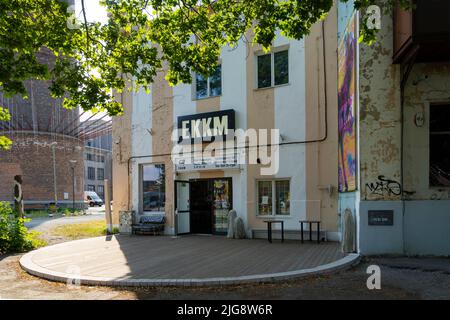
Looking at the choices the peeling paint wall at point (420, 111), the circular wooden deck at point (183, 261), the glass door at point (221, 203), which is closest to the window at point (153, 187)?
the glass door at point (221, 203)

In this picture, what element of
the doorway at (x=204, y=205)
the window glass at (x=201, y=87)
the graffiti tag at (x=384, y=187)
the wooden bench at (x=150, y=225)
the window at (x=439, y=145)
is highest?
the window glass at (x=201, y=87)

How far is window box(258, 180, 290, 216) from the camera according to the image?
1373 cm

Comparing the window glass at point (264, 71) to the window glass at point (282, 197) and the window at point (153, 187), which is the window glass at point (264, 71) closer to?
the window glass at point (282, 197)

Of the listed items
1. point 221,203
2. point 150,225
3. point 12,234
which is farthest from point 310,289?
point 150,225

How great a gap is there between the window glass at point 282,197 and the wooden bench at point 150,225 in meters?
4.82

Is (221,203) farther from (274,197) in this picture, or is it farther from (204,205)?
(274,197)

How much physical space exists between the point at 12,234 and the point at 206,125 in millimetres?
7340

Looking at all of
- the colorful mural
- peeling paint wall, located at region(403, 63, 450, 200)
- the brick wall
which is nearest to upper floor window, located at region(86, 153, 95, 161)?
the brick wall

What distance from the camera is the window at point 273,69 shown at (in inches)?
553

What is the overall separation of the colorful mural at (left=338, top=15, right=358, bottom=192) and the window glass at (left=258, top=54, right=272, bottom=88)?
2.65 m

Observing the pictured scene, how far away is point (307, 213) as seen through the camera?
13125 mm

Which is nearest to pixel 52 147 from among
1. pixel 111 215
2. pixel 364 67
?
pixel 111 215

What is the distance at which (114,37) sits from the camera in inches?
410
